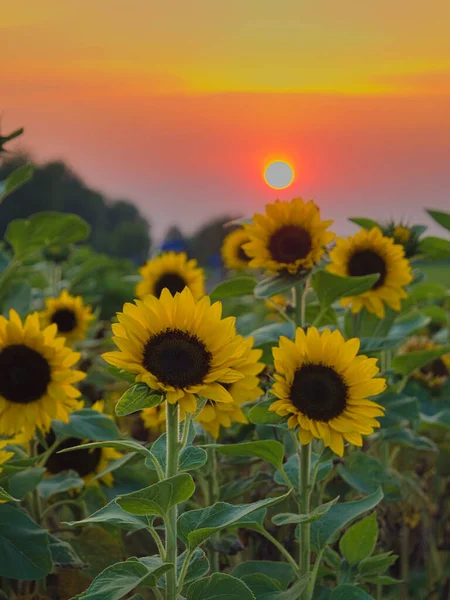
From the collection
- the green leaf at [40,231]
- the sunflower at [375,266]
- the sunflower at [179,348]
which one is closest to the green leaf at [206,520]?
the sunflower at [179,348]

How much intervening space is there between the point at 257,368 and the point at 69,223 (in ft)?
3.05

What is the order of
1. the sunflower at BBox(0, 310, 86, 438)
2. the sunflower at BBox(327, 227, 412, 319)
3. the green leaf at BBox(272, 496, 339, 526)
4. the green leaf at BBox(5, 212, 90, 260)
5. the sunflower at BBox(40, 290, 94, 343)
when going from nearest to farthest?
the green leaf at BBox(272, 496, 339, 526)
the sunflower at BBox(0, 310, 86, 438)
the sunflower at BBox(327, 227, 412, 319)
the green leaf at BBox(5, 212, 90, 260)
the sunflower at BBox(40, 290, 94, 343)

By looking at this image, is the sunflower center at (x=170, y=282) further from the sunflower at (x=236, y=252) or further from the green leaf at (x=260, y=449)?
the green leaf at (x=260, y=449)

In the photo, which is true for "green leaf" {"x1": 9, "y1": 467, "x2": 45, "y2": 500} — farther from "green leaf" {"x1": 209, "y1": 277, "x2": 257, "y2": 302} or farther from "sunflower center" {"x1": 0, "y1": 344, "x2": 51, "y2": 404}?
"green leaf" {"x1": 209, "y1": 277, "x2": 257, "y2": 302}

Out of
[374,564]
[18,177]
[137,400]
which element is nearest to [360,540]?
[374,564]

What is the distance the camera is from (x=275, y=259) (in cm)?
155

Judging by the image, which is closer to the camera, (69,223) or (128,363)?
(128,363)

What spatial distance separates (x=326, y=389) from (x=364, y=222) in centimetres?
80

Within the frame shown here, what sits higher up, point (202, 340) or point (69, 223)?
point (202, 340)

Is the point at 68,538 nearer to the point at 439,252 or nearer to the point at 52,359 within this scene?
the point at 52,359

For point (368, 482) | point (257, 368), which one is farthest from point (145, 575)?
point (368, 482)

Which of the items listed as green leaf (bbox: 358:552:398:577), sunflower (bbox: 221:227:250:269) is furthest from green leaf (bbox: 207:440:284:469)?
sunflower (bbox: 221:227:250:269)

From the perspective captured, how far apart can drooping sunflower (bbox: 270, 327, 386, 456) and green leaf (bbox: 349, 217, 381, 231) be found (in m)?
0.73

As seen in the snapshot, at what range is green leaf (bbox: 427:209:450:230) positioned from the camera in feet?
5.84
